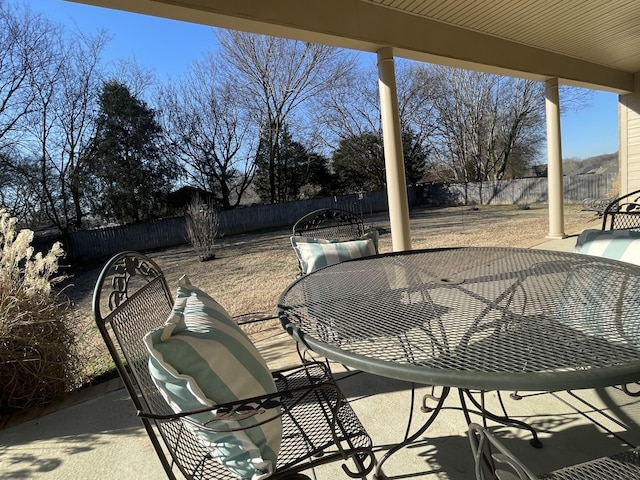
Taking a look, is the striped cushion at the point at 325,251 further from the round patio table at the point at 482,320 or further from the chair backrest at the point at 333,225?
the chair backrest at the point at 333,225

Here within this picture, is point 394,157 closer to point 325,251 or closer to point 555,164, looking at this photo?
point 325,251

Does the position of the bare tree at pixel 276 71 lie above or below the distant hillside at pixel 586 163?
above

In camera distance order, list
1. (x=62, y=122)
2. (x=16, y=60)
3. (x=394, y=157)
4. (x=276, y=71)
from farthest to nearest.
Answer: (x=276, y=71) < (x=62, y=122) < (x=16, y=60) < (x=394, y=157)

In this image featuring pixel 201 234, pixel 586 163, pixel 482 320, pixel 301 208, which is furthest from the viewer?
pixel 586 163

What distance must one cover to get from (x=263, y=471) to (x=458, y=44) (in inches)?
161

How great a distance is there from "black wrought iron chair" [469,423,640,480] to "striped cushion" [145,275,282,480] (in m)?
0.49

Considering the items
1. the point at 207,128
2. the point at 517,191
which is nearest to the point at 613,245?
the point at 207,128

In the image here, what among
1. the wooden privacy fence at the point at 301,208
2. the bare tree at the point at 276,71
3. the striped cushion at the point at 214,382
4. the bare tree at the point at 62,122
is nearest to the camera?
the striped cushion at the point at 214,382

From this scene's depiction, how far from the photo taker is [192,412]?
2.74 feet

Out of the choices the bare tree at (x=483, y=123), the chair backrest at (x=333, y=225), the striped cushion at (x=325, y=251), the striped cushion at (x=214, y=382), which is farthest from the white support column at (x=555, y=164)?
the bare tree at (x=483, y=123)

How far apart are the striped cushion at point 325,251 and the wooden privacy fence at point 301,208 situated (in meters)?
8.10

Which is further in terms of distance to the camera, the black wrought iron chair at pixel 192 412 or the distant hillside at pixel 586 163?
the distant hillside at pixel 586 163

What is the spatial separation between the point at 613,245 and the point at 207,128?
40.6 ft

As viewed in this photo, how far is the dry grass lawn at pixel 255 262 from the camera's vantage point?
13.5 feet
